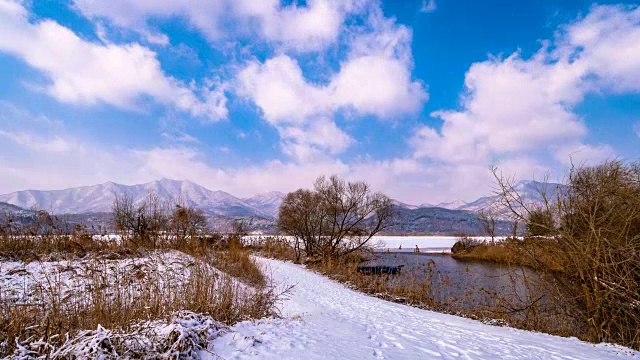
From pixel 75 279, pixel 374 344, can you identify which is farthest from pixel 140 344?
pixel 75 279

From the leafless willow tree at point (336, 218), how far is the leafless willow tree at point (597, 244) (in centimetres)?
1544

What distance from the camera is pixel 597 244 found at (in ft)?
20.4

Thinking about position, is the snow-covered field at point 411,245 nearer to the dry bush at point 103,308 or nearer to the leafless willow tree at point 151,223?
the leafless willow tree at point 151,223

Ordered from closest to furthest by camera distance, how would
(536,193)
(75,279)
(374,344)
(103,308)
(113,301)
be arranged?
(103,308)
(113,301)
(374,344)
(75,279)
(536,193)

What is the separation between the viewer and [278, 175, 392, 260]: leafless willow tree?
77.1ft

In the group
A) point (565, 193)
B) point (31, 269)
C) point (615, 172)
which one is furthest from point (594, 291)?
point (31, 269)

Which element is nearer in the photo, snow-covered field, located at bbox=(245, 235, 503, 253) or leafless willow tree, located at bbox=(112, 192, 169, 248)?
leafless willow tree, located at bbox=(112, 192, 169, 248)

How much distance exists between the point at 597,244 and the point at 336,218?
62.5 ft

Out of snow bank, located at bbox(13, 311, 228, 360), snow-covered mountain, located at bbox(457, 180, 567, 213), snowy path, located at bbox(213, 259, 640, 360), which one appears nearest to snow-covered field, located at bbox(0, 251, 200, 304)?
snow bank, located at bbox(13, 311, 228, 360)

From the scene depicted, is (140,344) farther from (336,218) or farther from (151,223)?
(336,218)

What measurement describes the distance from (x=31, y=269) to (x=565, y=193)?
1213cm

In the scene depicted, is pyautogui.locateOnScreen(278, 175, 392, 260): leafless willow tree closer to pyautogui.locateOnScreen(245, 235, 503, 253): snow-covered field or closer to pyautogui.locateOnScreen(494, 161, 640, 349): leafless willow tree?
pyautogui.locateOnScreen(245, 235, 503, 253): snow-covered field

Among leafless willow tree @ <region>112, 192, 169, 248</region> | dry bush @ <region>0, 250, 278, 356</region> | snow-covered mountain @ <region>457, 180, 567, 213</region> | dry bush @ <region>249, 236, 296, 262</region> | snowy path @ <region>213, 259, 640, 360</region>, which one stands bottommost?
dry bush @ <region>249, 236, 296, 262</region>

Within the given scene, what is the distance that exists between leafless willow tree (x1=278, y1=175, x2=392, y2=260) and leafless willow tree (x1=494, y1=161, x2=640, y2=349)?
50.7ft
